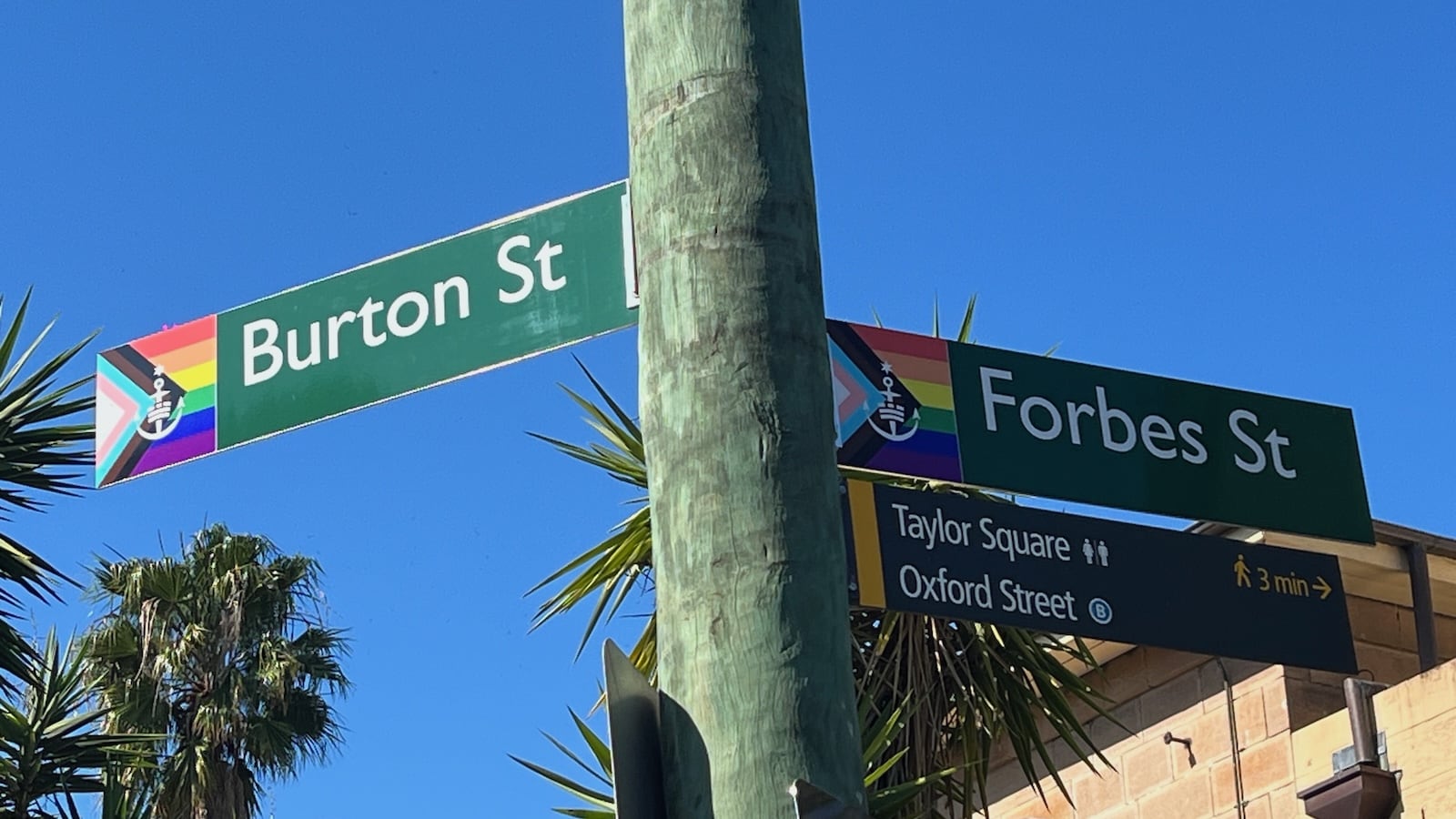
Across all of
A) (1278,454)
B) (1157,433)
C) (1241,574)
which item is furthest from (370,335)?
(1241,574)

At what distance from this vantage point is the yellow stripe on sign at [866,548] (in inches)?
265

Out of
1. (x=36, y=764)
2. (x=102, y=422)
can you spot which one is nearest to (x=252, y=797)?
(x=36, y=764)

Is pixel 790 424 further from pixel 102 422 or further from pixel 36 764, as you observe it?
pixel 36 764

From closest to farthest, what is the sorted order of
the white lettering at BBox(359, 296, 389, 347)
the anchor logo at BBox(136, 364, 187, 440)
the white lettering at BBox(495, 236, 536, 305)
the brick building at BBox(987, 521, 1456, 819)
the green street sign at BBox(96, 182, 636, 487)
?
the green street sign at BBox(96, 182, 636, 487) < the white lettering at BBox(495, 236, 536, 305) < the white lettering at BBox(359, 296, 389, 347) < the anchor logo at BBox(136, 364, 187, 440) < the brick building at BBox(987, 521, 1456, 819)

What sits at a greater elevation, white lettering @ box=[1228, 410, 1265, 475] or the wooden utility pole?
white lettering @ box=[1228, 410, 1265, 475]

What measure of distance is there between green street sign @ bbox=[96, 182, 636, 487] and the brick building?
6.67 m

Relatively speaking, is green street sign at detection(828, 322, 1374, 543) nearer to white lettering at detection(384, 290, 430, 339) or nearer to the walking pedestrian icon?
the walking pedestrian icon

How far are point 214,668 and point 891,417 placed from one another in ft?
49.4

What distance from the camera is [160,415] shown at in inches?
163

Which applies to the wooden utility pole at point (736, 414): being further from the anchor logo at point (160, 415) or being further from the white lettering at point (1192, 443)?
the white lettering at point (1192, 443)

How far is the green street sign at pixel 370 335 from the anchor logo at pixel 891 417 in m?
2.43

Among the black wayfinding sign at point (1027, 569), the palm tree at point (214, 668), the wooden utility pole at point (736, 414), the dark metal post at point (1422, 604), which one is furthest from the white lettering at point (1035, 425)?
the palm tree at point (214, 668)

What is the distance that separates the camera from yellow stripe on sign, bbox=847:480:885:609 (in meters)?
6.74

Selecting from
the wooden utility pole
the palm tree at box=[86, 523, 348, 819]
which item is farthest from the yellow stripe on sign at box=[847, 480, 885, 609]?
the palm tree at box=[86, 523, 348, 819]
